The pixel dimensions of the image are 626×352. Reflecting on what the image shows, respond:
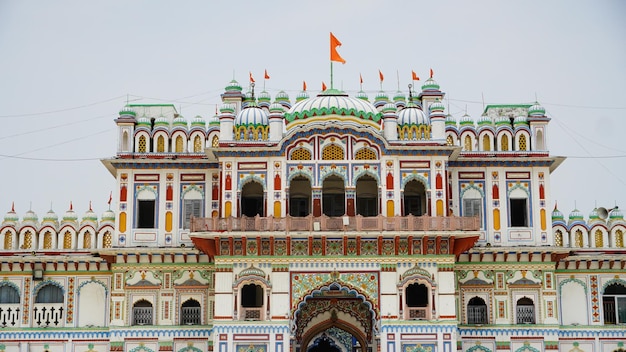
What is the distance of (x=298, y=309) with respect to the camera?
34.2 meters

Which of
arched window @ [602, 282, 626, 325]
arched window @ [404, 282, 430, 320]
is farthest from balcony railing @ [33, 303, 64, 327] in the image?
arched window @ [602, 282, 626, 325]

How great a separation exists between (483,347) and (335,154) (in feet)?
27.0

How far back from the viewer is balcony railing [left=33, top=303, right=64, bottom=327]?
122 ft

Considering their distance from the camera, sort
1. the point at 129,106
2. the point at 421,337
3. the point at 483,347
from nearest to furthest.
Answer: the point at 421,337 → the point at 483,347 → the point at 129,106

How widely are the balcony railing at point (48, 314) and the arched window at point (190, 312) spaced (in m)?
4.31

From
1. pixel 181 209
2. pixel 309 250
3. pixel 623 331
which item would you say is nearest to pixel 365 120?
pixel 309 250

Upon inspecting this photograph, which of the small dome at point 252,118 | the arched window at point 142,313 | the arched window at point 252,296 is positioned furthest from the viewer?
the arched window at point 142,313

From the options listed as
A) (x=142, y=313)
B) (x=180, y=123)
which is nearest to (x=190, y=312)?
(x=142, y=313)

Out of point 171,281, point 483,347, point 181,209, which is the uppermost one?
point 181,209

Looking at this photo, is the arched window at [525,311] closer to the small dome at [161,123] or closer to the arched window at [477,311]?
the arched window at [477,311]

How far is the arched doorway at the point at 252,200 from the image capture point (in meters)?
36.9

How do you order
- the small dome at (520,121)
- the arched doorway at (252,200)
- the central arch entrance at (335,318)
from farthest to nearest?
the small dome at (520,121) → the arched doorway at (252,200) → the central arch entrance at (335,318)

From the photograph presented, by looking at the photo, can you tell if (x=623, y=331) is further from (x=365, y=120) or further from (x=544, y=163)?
(x=365, y=120)

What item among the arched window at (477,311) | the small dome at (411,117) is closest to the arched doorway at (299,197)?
the small dome at (411,117)
